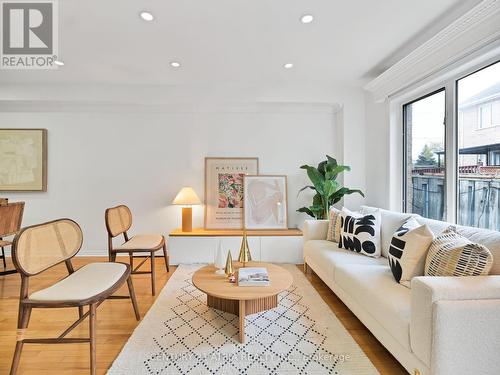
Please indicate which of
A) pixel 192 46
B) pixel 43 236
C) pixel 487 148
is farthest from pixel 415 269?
pixel 192 46

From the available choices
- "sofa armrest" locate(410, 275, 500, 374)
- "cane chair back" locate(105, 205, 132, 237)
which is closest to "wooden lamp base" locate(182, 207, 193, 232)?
"cane chair back" locate(105, 205, 132, 237)

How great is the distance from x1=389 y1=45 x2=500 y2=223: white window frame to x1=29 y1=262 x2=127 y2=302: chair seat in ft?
9.77

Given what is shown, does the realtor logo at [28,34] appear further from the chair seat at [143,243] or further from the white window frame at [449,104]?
the white window frame at [449,104]

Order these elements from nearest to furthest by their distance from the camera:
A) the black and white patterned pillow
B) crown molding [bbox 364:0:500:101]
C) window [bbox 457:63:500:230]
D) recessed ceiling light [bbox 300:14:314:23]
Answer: crown molding [bbox 364:0:500:101] → window [bbox 457:63:500:230] → recessed ceiling light [bbox 300:14:314:23] → the black and white patterned pillow

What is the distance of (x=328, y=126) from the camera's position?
413cm

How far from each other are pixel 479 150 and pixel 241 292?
2323 mm

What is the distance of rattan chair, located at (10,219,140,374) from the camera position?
1.53 meters

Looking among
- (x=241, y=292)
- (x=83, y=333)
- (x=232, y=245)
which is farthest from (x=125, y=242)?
(x=241, y=292)

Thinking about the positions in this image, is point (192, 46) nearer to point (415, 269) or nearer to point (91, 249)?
point (415, 269)

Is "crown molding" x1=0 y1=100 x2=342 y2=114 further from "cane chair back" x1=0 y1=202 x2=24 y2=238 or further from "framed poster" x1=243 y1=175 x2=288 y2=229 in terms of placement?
"cane chair back" x1=0 y1=202 x2=24 y2=238

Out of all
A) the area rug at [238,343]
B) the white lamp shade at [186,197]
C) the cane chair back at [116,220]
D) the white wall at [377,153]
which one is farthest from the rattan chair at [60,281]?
the white wall at [377,153]

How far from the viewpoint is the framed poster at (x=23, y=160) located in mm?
3857

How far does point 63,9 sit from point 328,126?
11.3ft

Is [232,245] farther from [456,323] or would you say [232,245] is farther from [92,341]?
[456,323]
